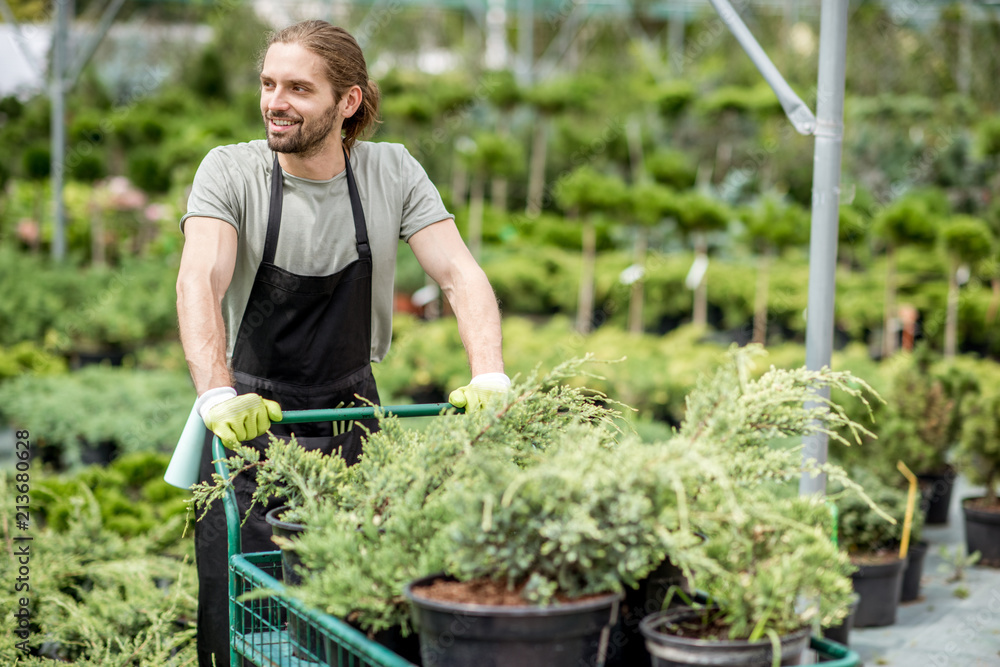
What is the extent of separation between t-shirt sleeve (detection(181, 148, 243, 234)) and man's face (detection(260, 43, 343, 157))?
12cm

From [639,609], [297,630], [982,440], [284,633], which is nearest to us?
[639,609]

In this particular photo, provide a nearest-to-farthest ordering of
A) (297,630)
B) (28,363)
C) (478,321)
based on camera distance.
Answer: (297,630), (478,321), (28,363)

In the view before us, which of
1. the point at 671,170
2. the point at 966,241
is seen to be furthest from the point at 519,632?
the point at 671,170

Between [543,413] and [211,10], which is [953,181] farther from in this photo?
[211,10]

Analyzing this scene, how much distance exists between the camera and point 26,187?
432 inches

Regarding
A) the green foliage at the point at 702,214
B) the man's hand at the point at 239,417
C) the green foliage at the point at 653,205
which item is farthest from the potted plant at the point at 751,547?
the green foliage at the point at 653,205

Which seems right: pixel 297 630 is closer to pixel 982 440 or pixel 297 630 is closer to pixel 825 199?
pixel 825 199

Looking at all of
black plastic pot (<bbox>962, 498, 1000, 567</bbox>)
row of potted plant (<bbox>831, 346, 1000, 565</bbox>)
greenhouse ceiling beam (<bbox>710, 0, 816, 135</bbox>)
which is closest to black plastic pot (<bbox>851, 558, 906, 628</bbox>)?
row of potted plant (<bbox>831, 346, 1000, 565</bbox>)

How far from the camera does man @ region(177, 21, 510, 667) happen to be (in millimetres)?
1898

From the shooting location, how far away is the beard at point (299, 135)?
1.91 meters

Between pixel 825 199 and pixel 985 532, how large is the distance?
209 centimetres

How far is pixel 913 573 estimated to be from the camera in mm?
3574

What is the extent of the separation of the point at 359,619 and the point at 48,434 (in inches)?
158

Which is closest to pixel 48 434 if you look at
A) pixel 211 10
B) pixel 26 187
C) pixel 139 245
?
pixel 139 245
